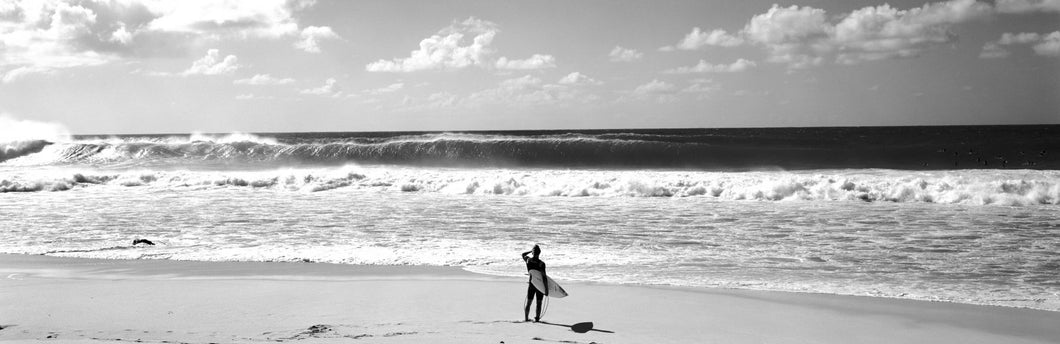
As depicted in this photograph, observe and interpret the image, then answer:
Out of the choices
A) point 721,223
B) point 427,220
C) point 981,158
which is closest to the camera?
point 721,223

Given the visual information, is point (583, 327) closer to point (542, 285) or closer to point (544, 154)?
point (542, 285)

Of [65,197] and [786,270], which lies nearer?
[786,270]

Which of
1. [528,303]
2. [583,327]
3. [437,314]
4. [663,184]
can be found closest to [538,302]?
[528,303]

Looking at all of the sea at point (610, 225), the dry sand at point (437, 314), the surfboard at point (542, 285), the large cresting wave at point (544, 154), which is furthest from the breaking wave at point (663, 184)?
the surfboard at point (542, 285)

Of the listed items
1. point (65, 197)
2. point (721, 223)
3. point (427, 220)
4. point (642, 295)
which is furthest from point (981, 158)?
point (65, 197)

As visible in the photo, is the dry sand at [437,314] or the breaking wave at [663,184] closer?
the dry sand at [437,314]

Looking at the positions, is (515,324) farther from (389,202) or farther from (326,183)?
(326,183)

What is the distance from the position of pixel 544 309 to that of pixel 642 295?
4.48ft

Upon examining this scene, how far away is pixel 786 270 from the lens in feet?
32.1

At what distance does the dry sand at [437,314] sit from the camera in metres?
6.44

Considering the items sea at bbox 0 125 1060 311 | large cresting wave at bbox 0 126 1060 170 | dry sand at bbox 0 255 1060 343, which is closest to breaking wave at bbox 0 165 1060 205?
sea at bbox 0 125 1060 311

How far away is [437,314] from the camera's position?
7234 mm

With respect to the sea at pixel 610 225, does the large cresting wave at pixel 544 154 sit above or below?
above

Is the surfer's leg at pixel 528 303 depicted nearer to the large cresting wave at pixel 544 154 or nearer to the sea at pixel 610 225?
the sea at pixel 610 225
